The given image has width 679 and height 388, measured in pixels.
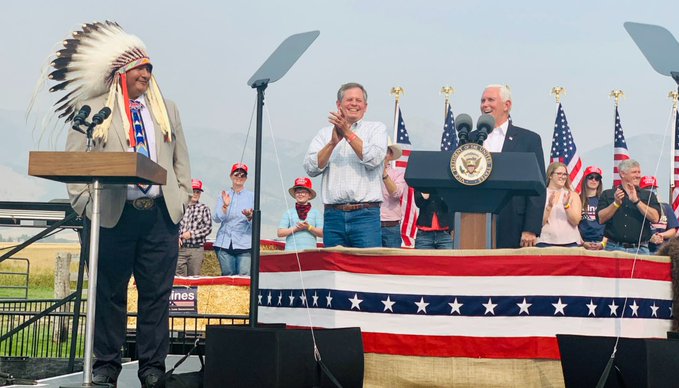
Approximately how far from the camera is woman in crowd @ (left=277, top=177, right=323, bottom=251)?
36.4 feet

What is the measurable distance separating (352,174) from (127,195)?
1.71 meters

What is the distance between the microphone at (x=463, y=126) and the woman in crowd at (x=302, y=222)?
5.15 m

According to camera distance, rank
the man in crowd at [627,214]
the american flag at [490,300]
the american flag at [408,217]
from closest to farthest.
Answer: the american flag at [490,300], the man in crowd at [627,214], the american flag at [408,217]

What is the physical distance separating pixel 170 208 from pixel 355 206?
1523 millimetres

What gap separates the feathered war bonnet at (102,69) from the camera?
571 centimetres

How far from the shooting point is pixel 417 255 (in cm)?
564

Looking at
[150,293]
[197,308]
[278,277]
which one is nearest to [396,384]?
[278,277]

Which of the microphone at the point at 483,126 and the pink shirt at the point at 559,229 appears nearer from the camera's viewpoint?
the microphone at the point at 483,126

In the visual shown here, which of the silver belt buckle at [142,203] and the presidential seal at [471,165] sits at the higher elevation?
the presidential seal at [471,165]

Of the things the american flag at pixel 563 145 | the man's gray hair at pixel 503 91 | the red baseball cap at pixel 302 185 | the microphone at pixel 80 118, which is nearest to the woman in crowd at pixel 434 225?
the man's gray hair at pixel 503 91

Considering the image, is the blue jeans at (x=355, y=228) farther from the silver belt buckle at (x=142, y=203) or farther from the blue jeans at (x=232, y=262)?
the blue jeans at (x=232, y=262)

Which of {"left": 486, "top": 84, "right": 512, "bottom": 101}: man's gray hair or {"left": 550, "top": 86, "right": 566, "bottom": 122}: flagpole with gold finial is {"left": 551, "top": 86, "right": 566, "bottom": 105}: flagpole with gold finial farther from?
{"left": 486, "top": 84, "right": 512, "bottom": 101}: man's gray hair

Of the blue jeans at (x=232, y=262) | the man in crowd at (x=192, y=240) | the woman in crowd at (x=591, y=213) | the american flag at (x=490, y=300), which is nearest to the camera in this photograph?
the american flag at (x=490, y=300)

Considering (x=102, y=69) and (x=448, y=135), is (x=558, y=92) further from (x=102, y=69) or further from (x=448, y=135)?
(x=102, y=69)
